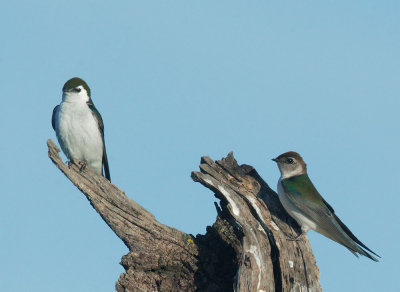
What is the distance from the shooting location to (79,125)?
10.4 m

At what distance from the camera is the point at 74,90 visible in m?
10.6

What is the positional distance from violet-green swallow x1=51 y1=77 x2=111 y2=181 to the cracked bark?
1672 millimetres

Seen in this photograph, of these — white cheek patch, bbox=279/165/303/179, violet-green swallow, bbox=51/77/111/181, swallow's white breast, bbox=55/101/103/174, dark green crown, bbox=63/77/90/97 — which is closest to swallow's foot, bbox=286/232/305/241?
white cheek patch, bbox=279/165/303/179

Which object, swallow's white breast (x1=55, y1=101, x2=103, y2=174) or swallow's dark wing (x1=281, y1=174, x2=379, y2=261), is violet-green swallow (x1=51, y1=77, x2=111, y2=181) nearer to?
swallow's white breast (x1=55, y1=101, x2=103, y2=174)

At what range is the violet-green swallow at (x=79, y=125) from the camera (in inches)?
407

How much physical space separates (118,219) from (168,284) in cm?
113

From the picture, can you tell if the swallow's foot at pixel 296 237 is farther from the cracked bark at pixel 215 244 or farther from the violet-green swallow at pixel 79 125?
the violet-green swallow at pixel 79 125

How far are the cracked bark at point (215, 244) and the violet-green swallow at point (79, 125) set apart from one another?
1672mm

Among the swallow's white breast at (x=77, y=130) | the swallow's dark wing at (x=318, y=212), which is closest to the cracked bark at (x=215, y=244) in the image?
the swallow's dark wing at (x=318, y=212)

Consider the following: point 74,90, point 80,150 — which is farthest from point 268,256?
point 74,90

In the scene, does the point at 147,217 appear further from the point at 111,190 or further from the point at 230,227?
the point at 230,227

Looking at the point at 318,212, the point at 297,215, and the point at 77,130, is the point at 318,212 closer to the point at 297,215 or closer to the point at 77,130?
the point at 297,215

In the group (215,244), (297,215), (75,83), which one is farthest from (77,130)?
(297,215)

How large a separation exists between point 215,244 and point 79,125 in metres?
3.52
